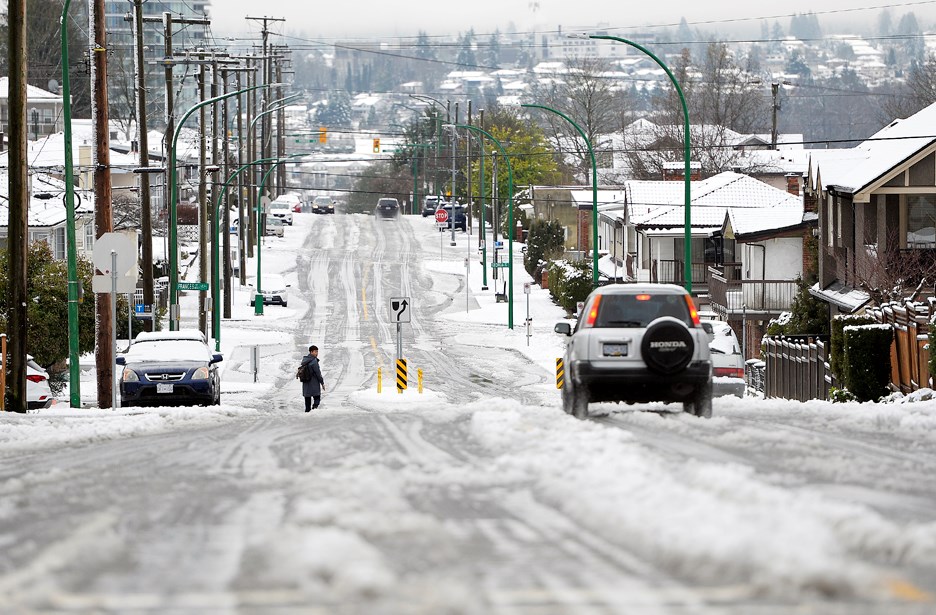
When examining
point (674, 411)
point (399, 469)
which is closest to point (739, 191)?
point (674, 411)

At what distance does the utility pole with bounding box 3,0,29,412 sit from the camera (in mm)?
23906

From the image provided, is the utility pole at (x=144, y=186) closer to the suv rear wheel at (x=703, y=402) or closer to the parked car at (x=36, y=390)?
the parked car at (x=36, y=390)

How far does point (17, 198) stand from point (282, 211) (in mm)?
86373

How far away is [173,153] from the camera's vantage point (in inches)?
1671

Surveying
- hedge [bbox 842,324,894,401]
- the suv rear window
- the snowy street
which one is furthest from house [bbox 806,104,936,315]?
the suv rear window

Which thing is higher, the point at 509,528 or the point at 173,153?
the point at 173,153

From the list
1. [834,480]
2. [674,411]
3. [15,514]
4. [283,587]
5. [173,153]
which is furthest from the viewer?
[173,153]

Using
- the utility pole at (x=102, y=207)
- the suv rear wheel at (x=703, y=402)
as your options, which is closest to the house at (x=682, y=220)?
the utility pole at (x=102, y=207)

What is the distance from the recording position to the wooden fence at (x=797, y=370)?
101 feet

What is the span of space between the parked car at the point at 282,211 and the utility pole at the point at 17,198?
84.2 m

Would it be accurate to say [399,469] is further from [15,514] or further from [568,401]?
[568,401]

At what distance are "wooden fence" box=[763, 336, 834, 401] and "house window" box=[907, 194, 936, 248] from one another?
4.30 meters

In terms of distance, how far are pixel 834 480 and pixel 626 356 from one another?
21.5 feet

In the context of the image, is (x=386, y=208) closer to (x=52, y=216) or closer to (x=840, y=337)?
(x=52, y=216)
